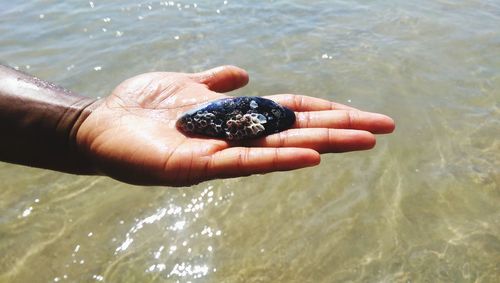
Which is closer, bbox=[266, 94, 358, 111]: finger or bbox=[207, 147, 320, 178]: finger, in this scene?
bbox=[207, 147, 320, 178]: finger

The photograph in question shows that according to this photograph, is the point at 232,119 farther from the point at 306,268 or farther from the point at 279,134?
the point at 306,268

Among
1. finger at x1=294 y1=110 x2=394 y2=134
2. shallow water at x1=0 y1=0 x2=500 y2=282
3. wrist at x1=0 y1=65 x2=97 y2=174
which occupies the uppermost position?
finger at x1=294 y1=110 x2=394 y2=134

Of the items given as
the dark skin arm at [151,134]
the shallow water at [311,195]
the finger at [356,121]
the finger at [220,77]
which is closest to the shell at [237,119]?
the dark skin arm at [151,134]

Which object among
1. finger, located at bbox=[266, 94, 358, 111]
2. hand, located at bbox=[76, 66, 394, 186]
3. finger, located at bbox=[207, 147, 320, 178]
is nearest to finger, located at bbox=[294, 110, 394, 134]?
hand, located at bbox=[76, 66, 394, 186]

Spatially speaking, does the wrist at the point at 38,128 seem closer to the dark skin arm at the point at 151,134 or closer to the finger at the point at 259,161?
the dark skin arm at the point at 151,134

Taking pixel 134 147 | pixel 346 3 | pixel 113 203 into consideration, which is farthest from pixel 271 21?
pixel 134 147

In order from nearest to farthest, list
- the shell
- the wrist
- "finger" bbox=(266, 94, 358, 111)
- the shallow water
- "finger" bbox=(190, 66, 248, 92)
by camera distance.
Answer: the shell, the wrist, "finger" bbox=(266, 94, 358, 111), the shallow water, "finger" bbox=(190, 66, 248, 92)

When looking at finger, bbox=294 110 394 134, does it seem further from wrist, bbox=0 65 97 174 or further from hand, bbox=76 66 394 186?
wrist, bbox=0 65 97 174

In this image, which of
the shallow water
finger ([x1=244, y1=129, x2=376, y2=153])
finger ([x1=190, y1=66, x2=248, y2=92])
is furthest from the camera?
finger ([x1=190, y1=66, x2=248, y2=92])
